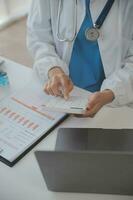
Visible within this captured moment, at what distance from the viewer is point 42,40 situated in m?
1.32

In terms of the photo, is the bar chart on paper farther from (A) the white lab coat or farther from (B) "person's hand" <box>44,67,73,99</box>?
(A) the white lab coat

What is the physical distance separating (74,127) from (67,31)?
433 mm

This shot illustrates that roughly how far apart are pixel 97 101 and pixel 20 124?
26 cm

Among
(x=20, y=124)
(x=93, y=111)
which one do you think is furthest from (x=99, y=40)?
(x=20, y=124)

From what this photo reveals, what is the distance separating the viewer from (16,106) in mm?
1049

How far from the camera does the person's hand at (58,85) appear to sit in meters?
1.07

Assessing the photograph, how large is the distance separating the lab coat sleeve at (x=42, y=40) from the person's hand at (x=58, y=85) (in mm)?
69

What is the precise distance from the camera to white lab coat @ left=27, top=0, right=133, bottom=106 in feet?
3.70

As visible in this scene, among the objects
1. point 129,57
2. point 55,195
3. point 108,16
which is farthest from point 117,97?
point 55,195

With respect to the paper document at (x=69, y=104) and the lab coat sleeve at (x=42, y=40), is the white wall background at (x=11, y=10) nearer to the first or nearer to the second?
the lab coat sleeve at (x=42, y=40)

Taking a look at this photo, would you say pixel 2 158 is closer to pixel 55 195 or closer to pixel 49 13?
pixel 55 195

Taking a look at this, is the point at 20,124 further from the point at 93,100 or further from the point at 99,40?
the point at 99,40

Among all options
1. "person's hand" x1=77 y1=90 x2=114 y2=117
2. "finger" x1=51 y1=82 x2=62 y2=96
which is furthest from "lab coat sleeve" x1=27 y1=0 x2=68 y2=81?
"person's hand" x1=77 y1=90 x2=114 y2=117

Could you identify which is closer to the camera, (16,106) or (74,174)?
(74,174)
